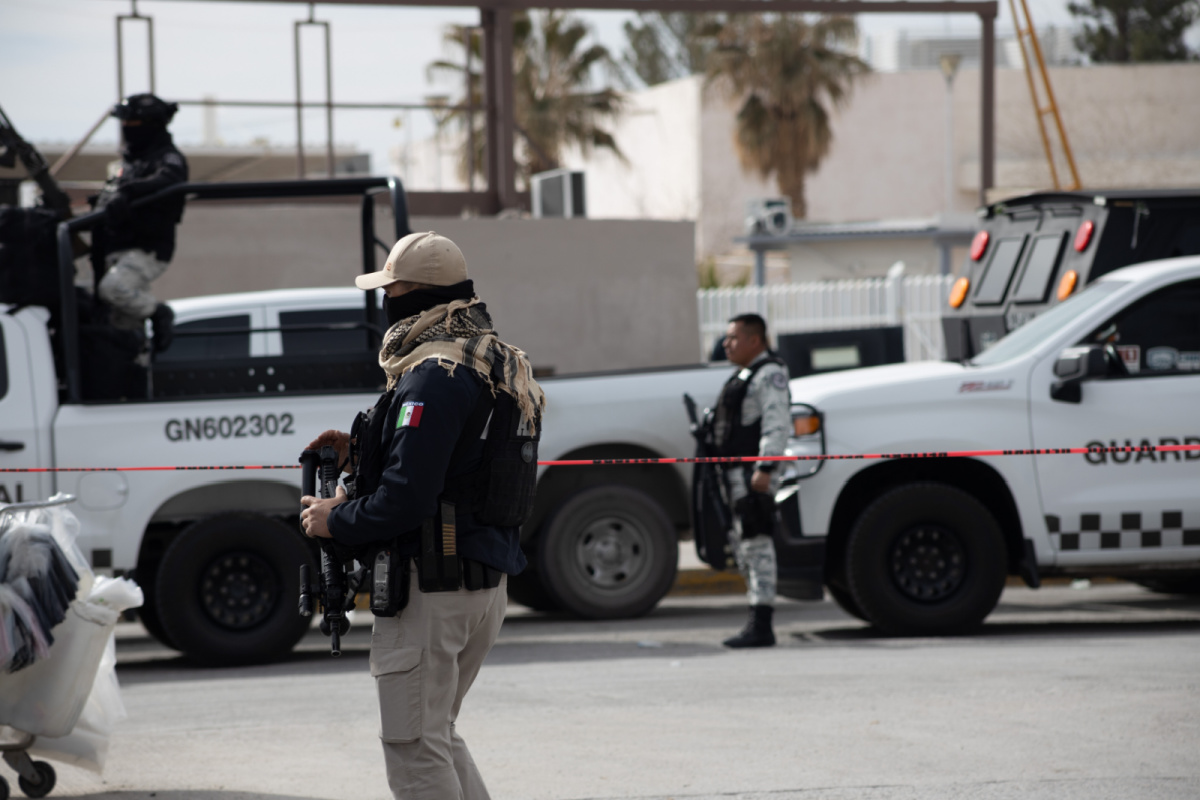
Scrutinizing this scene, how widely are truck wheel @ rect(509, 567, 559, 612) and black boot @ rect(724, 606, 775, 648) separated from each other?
1624 millimetres

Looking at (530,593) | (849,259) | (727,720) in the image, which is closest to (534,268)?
(530,593)

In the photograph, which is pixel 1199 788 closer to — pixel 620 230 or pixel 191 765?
pixel 191 765

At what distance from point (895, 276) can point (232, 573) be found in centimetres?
1205

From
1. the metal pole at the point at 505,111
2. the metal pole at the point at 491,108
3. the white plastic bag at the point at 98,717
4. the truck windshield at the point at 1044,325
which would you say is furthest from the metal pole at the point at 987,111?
the white plastic bag at the point at 98,717

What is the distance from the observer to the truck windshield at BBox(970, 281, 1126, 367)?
27.1ft

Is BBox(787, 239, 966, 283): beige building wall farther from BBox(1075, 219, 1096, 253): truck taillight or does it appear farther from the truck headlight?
the truck headlight

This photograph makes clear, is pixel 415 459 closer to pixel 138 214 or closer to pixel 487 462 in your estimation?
pixel 487 462

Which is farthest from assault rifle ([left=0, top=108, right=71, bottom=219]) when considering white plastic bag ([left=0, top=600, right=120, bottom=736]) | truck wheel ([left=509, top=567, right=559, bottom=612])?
white plastic bag ([left=0, top=600, right=120, bottom=736])

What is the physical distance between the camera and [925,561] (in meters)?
8.04

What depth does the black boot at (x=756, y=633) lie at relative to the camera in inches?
310

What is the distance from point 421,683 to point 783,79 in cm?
3269

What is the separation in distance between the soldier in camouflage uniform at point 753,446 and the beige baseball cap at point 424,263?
418 centimetres

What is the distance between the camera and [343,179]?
27.0 ft

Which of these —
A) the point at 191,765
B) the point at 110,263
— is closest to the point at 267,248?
the point at 110,263
